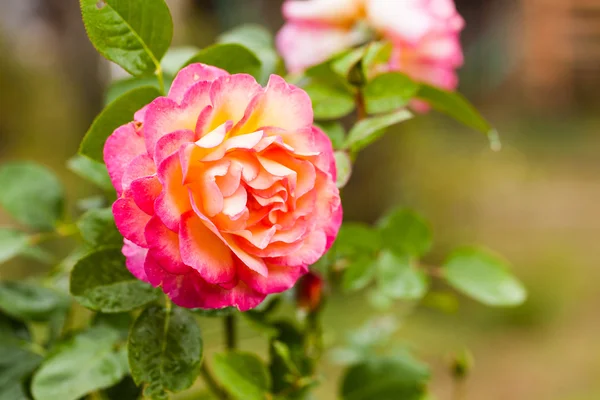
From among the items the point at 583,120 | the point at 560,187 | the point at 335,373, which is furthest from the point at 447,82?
the point at 583,120

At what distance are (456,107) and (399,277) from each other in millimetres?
120

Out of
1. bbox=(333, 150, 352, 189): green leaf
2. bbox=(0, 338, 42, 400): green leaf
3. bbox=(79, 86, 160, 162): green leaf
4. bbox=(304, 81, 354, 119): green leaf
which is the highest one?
bbox=(79, 86, 160, 162): green leaf

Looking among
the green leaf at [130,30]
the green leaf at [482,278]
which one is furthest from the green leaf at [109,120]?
the green leaf at [482,278]

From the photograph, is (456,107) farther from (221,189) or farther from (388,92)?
(221,189)

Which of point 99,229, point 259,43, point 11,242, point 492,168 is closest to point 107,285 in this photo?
point 99,229

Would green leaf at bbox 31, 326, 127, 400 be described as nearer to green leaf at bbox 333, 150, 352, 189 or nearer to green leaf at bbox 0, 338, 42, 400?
green leaf at bbox 0, 338, 42, 400

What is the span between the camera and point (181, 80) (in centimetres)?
27

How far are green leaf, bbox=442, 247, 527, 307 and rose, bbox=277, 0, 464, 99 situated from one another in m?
0.14

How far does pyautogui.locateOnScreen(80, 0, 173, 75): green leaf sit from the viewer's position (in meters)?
0.29

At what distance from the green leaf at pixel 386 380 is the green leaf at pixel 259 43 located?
0.23 meters

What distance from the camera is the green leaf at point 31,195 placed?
1.43 feet

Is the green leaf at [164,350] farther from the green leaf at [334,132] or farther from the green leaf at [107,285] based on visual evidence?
the green leaf at [334,132]

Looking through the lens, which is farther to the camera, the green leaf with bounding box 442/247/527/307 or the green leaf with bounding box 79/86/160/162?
the green leaf with bounding box 442/247/527/307

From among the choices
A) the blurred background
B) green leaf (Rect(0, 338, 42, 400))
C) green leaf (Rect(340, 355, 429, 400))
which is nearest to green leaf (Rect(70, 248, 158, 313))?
green leaf (Rect(0, 338, 42, 400))
